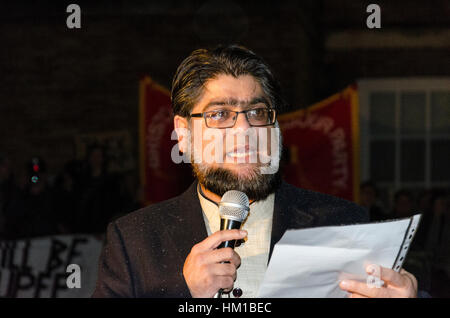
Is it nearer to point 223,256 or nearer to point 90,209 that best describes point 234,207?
point 223,256

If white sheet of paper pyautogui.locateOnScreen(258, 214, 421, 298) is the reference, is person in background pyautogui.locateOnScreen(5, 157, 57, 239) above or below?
below

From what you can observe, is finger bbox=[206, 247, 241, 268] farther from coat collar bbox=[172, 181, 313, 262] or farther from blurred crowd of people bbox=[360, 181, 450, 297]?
blurred crowd of people bbox=[360, 181, 450, 297]

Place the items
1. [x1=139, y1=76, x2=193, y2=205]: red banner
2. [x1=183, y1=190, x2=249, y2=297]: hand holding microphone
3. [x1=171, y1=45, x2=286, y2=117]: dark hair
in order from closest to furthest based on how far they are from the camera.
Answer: [x1=183, y1=190, x2=249, y2=297]: hand holding microphone → [x1=171, y1=45, x2=286, y2=117]: dark hair → [x1=139, y1=76, x2=193, y2=205]: red banner

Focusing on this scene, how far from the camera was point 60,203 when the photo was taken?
22.9 feet

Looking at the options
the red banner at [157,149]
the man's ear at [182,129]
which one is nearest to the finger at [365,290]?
the man's ear at [182,129]

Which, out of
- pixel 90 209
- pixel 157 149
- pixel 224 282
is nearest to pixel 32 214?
pixel 90 209

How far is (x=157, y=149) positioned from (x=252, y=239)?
14.9 feet

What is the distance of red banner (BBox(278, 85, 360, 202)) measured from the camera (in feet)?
22.3

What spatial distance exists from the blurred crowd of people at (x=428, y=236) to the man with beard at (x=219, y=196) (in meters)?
4.47

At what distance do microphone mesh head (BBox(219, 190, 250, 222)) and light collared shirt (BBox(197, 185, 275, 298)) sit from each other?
0.31 m

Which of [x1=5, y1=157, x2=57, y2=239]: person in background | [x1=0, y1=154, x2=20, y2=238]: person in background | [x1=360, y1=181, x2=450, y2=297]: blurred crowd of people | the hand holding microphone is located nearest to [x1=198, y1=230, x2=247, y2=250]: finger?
the hand holding microphone

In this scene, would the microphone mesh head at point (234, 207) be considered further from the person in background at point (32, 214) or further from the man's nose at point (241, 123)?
the person in background at point (32, 214)
